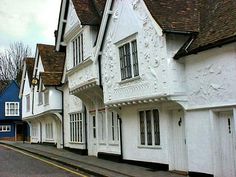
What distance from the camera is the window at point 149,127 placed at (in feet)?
48.8

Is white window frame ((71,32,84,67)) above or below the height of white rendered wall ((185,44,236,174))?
above

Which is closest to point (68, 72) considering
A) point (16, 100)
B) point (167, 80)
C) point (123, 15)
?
point (123, 15)

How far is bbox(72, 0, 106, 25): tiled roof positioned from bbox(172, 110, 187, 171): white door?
295 inches

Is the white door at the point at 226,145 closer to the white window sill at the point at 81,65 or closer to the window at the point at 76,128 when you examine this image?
the white window sill at the point at 81,65

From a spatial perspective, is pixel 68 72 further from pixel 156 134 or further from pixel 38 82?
pixel 38 82

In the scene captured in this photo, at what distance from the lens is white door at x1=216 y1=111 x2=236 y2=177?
36.7 ft

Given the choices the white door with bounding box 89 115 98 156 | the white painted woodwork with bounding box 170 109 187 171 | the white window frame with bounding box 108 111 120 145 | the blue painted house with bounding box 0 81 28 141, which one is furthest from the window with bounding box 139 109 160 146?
the blue painted house with bounding box 0 81 28 141

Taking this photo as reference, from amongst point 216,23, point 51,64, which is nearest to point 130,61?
point 216,23

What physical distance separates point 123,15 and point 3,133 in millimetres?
43724

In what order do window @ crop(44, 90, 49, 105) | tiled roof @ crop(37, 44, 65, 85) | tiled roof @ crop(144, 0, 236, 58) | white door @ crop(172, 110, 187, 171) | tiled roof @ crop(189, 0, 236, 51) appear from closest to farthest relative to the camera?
1. tiled roof @ crop(189, 0, 236, 51)
2. tiled roof @ crop(144, 0, 236, 58)
3. white door @ crop(172, 110, 187, 171)
4. tiled roof @ crop(37, 44, 65, 85)
5. window @ crop(44, 90, 49, 105)

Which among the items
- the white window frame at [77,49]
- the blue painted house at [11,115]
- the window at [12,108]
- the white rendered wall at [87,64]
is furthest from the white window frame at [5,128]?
the white rendered wall at [87,64]

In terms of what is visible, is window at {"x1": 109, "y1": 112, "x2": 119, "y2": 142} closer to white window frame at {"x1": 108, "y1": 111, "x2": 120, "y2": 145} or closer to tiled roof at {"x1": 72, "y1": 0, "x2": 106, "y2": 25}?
white window frame at {"x1": 108, "y1": 111, "x2": 120, "y2": 145}

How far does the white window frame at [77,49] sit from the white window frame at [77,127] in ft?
11.9

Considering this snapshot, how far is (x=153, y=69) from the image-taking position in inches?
537
